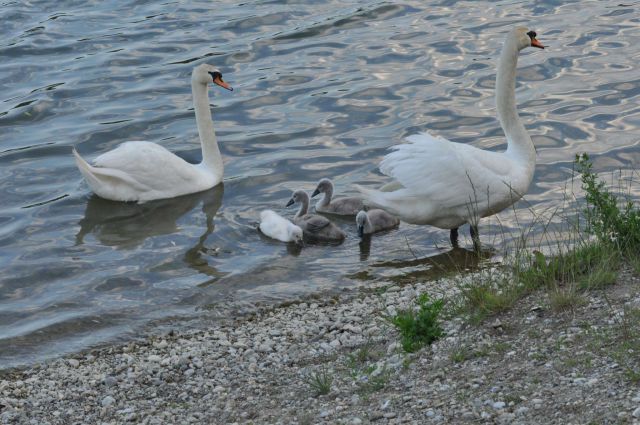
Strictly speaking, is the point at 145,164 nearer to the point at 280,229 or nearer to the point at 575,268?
the point at 280,229

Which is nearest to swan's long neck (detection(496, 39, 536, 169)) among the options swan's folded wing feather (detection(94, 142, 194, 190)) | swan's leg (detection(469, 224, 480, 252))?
swan's leg (detection(469, 224, 480, 252))

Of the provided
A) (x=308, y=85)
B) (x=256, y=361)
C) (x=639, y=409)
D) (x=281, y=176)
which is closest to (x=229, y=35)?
(x=308, y=85)

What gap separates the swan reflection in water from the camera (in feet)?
33.3

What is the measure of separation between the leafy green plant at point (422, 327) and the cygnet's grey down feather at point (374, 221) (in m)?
3.88

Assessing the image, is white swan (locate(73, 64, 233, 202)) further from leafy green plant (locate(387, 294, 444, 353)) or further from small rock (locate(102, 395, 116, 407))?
leafy green plant (locate(387, 294, 444, 353))

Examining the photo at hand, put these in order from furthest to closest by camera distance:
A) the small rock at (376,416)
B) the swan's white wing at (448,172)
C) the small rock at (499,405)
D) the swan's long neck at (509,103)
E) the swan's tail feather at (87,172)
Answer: the swan's tail feather at (87,172) < the swan's long neck at (509,103) < the swan's white wing at (448,172) < the small rock at (376,416) < the small rock at (499,405)

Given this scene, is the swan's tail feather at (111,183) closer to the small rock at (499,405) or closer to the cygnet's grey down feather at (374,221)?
the cygnet's grey down feather at (374,221)

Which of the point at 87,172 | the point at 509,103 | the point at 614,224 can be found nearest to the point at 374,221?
the point at 509,103

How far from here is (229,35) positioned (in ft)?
54.9

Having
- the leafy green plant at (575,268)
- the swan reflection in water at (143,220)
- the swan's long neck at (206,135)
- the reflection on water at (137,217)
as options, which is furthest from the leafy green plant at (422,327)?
the swan's long neck at (206,135)

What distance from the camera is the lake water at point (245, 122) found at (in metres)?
9.12

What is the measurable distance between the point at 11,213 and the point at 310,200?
305 centimetres

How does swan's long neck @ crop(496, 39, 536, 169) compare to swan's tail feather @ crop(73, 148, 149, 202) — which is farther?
swan's tail feather @ crop(73, 148, 149, 202)

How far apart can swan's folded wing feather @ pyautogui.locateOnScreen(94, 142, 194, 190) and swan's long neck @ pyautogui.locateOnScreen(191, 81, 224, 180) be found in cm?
50
